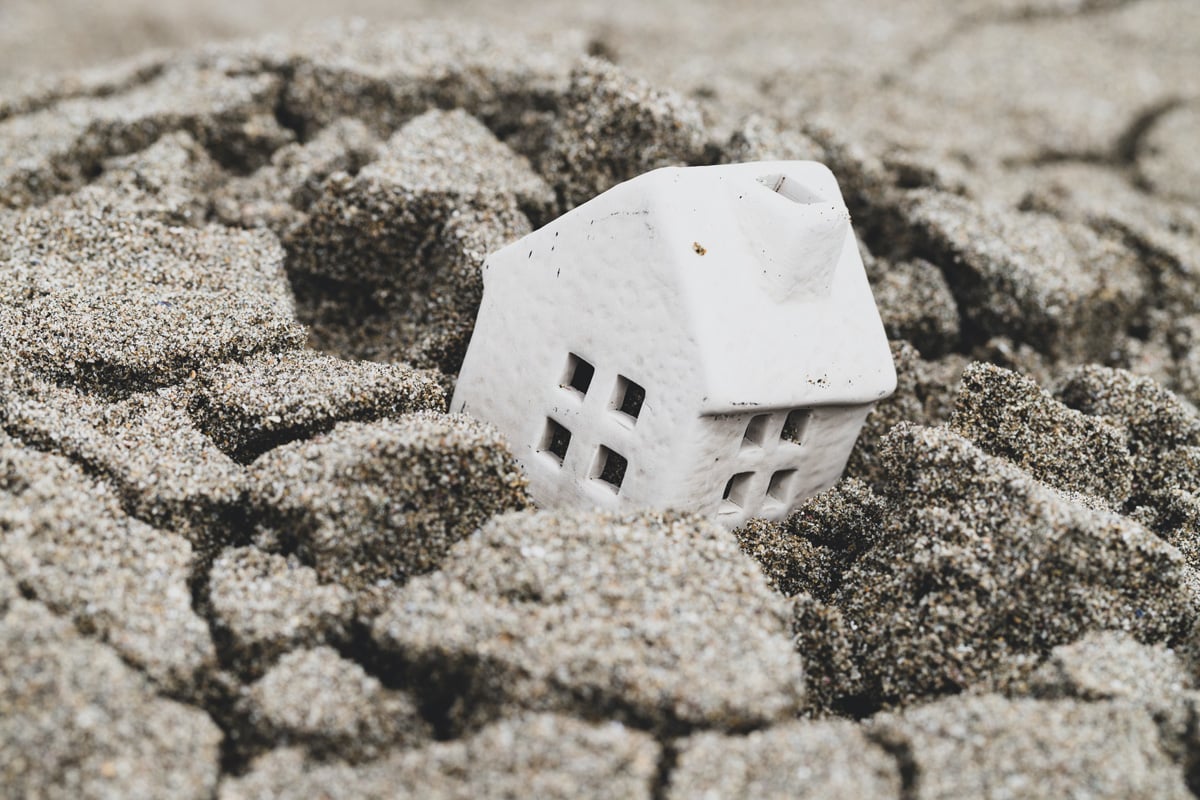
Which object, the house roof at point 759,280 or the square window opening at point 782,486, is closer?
the house roof at point 759,280

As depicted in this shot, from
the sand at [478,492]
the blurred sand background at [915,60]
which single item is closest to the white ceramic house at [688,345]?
the sand at [478,492]

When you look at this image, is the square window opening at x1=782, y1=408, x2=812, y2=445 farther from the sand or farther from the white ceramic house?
the sand

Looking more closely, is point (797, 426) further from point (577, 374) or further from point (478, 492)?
point (478, 492)

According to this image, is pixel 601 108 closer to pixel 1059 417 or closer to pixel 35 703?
pixel 1059 417

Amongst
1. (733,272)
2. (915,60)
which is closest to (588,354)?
(733,272)

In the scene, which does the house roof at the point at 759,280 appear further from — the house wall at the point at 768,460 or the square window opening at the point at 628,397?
the square window opening at the point at 628,397

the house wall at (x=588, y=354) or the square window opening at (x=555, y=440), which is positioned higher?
the house wall at (x=588, y=354)

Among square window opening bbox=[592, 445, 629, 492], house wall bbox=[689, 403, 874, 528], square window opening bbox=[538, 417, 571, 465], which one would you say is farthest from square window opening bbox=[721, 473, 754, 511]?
square window opening bbox=[538, 417, 571, 465]

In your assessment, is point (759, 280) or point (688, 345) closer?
point (688, 345)
